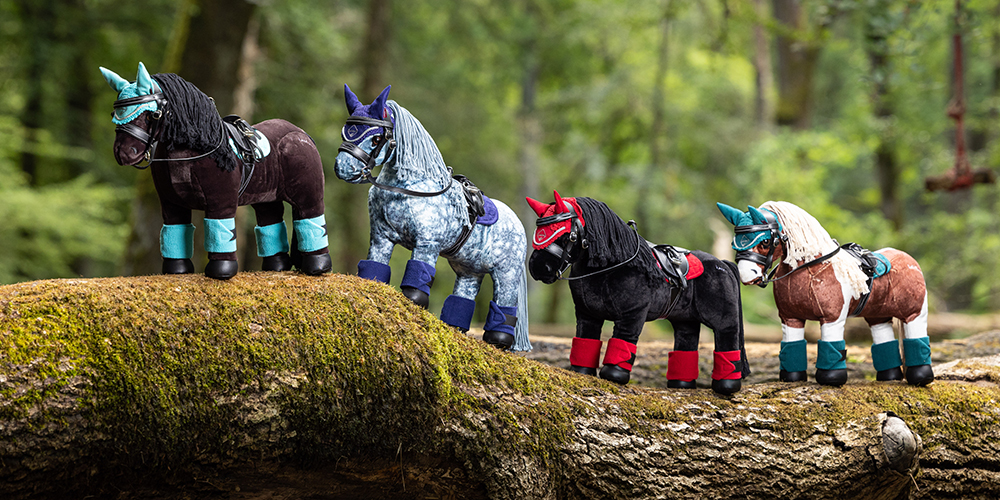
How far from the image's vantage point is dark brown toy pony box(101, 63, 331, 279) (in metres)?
2.82

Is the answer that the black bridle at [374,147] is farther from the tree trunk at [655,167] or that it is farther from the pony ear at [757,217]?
the tree trunk at [655,167]

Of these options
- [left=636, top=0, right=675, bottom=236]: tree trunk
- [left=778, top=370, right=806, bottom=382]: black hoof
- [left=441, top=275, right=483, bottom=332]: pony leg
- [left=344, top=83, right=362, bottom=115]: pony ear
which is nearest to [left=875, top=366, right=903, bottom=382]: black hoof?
[left=778, top=370, right=806, bottom=382]: black hoof

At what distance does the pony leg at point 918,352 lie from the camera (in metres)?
3.86

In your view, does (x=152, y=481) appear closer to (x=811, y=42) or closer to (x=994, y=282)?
(x=811, y=42)

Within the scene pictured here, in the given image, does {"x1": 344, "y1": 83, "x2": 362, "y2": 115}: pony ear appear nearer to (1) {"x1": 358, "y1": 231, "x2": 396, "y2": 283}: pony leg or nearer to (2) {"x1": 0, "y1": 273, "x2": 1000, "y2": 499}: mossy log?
(1) {"x1": 358, "y1": 231, "x2": 396, "y2": 283}: pony leg

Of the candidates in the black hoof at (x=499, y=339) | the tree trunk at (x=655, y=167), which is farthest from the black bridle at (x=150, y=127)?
the tree trunk at (x=655, y=167)

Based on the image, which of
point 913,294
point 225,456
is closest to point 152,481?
point 225,456

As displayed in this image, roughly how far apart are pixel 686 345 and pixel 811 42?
15.4ft

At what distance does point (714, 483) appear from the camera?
10.7ft

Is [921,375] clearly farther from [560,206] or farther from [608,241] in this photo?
[560,206]

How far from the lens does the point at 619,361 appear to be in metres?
3.60

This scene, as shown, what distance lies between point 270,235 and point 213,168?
2.06 feet

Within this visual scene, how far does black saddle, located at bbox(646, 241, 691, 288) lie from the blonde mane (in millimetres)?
509

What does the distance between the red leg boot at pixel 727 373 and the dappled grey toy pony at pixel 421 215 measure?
1101 millimetres
